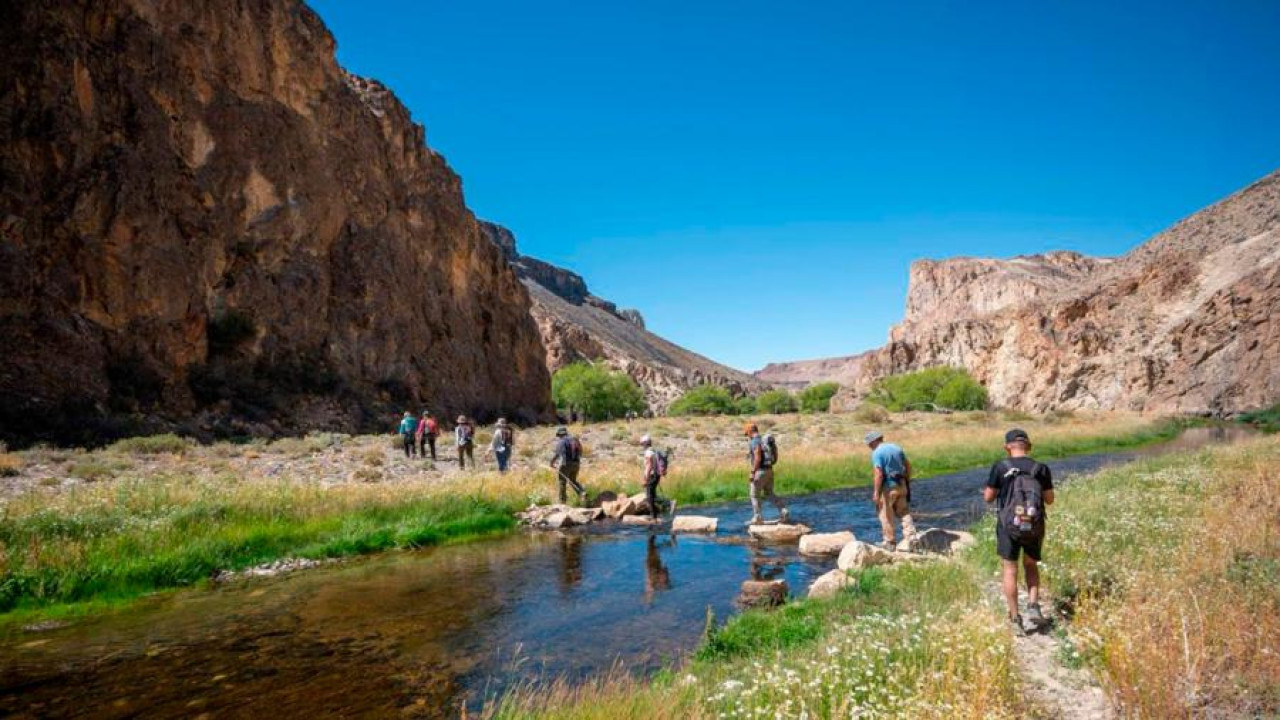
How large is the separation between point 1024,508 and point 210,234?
4364 cm

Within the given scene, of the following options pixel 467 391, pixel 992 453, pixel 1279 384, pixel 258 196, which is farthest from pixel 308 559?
pixel 1279 384

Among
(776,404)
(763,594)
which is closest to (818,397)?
(776,404)

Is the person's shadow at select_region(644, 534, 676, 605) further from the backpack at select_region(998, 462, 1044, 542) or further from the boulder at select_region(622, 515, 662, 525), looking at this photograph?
the backpack at select_region(998, 462, 1044, 542)

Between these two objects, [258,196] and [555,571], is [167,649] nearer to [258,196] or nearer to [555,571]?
[555,571]

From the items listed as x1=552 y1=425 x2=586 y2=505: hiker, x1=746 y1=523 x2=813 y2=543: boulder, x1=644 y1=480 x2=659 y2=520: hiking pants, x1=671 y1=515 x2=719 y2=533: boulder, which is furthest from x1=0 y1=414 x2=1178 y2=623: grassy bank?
x1=746 y1=523 x2=813 y2=543: boulder

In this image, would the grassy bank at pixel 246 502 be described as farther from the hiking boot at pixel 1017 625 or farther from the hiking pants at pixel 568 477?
the hiking boot at pixel 1017 625

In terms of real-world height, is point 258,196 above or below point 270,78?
below

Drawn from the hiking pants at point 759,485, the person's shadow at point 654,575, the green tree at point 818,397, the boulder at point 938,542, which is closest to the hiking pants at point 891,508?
the boulder at point 938,542

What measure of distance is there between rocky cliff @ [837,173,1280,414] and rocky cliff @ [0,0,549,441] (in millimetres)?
74007

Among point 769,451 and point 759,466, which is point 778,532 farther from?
point 769,451

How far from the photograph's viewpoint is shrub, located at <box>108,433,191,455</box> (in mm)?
25672

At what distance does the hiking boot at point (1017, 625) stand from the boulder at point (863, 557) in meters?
3.70

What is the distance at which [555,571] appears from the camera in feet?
42.2

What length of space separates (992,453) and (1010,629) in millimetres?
29796
